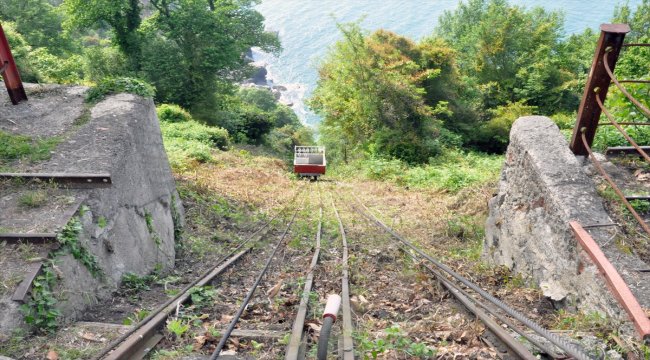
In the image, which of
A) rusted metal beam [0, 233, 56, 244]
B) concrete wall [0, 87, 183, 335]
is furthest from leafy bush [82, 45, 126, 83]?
rusted metal beam [0, 233, 56, 244]

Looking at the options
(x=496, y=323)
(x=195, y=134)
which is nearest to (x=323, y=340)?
(x=496, y=323)

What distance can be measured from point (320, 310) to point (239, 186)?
10.3 m

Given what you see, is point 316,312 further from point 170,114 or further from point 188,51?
point 188,51

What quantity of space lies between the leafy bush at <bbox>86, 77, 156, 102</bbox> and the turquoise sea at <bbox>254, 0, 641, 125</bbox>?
4696cm

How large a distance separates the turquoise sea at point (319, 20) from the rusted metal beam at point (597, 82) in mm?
46359

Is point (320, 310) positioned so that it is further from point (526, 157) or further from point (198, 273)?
point (526, 157)

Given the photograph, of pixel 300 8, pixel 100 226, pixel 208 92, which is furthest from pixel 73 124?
pixel 300 8

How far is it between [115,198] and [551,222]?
4993 millimetres

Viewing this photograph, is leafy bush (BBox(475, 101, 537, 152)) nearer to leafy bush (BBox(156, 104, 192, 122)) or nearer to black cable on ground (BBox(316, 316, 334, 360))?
leafy bush (BBox(156, 104, 192, 122))

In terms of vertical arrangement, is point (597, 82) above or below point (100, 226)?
above

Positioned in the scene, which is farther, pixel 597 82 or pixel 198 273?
pixel 198 273

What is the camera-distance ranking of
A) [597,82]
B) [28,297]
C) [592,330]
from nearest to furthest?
[592,330] → [28,297] → [597,82]

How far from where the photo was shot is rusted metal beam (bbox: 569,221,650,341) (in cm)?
288

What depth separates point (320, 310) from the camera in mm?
4238
